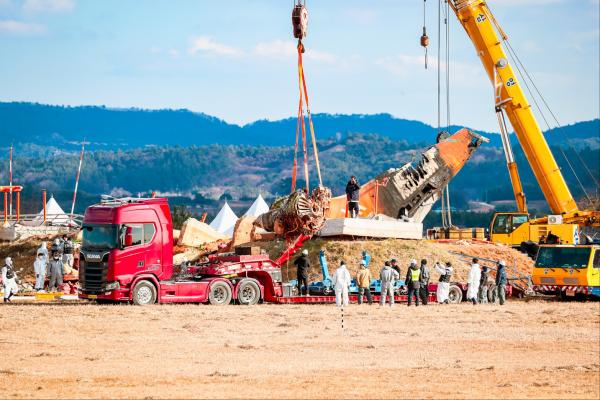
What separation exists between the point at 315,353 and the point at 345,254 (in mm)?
16390

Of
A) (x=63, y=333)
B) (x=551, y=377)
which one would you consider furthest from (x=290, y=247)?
(x=551, y=377)

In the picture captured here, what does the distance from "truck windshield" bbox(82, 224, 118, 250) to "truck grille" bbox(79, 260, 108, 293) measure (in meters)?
0.53

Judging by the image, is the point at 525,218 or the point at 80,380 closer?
the point at 80,380

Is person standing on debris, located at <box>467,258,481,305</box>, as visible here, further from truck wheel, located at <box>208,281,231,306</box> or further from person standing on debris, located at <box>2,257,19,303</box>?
person standing on debris, located at <box>2,257,19,303</box>

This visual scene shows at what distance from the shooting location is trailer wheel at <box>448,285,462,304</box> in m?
39.2

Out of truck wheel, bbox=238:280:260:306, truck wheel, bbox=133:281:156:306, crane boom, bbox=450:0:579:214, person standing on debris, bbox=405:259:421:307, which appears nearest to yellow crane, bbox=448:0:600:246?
crane boom, bbox=450:0:579:214

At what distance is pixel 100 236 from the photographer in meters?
34.8

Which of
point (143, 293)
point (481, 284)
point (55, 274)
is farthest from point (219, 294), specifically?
point (481, 284)

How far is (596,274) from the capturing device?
135ft

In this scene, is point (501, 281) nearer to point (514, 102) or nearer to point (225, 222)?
point (514, 102)

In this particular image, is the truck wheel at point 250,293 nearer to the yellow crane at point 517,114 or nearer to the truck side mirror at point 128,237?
the truck side mirror at point 128,237

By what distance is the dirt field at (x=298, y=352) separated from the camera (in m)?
21.3

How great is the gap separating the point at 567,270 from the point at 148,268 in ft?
51.1

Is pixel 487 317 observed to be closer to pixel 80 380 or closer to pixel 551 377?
pixel 551 377
